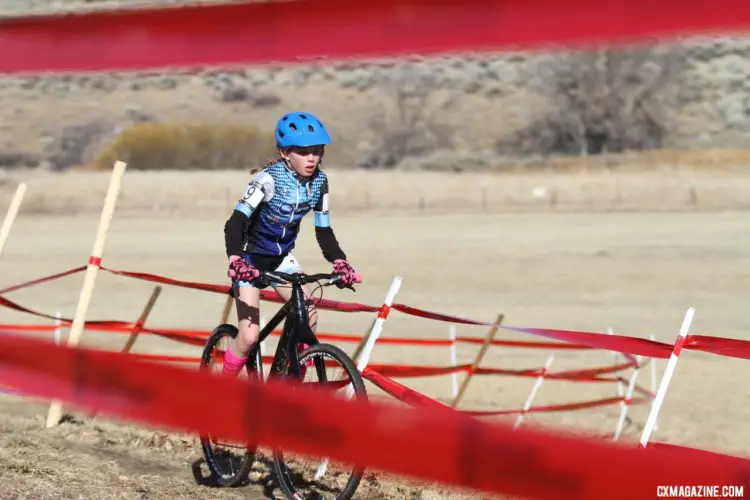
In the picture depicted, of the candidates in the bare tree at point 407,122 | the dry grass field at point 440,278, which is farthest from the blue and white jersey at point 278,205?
the bare tree at point 407,122

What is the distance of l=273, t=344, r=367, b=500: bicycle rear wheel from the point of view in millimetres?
5266

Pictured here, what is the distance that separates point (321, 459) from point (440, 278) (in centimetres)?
1472

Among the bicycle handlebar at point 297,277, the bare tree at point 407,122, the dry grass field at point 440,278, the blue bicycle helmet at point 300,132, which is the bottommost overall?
the bicycle handlebar at point 297,277

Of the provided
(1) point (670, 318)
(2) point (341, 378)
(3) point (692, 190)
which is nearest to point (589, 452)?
(2) point (341, 378)

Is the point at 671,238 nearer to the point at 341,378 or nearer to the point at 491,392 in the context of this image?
the point at 491,392

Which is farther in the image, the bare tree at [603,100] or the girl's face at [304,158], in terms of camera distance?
the bare tree at [603,100]

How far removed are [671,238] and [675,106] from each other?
81.0 feet

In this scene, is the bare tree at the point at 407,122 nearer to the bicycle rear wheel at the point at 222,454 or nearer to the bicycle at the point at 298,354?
the bicycle rear wheel at the point at 222,454

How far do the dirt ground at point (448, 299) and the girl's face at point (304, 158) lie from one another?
1780 millimetres

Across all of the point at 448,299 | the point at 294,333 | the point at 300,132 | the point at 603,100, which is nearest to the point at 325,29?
the point at 300,132

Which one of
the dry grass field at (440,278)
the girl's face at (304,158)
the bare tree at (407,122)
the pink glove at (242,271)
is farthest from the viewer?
the bare tree at (407,122)

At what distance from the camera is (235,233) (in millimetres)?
5613

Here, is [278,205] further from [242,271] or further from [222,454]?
[222,454]

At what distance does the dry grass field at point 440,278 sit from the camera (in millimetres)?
7164
